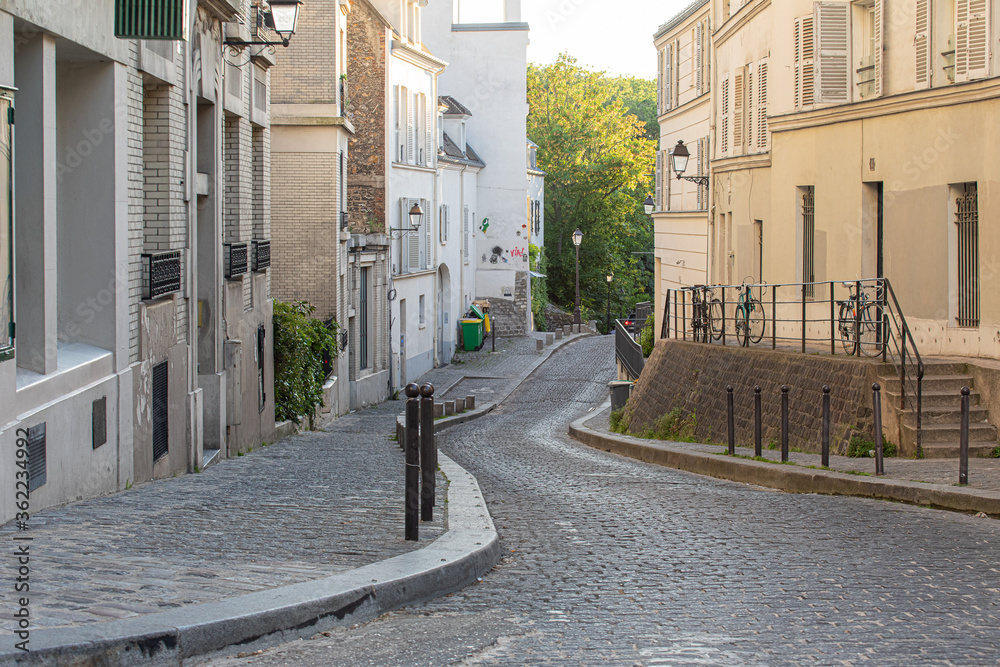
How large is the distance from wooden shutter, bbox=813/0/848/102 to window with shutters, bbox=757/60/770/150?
12.3ft

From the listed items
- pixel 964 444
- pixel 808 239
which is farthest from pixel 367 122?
pixel 964 444

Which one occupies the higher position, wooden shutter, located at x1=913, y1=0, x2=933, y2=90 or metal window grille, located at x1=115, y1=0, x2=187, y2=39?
wooden shutter, located at x1=913, y1=0, x2=933, y2=90

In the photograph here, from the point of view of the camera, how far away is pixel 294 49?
2625 cm

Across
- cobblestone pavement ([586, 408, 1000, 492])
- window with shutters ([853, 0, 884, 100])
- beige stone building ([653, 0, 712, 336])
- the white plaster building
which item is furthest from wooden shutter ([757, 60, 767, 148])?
the white plaster building

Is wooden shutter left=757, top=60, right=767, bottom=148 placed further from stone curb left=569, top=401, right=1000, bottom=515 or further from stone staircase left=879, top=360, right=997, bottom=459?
stone staircase left=879, top=360, right=997, bottom=459

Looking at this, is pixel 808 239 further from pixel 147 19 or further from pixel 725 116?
pixel 147 19

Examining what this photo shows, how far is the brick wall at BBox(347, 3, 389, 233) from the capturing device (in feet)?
107

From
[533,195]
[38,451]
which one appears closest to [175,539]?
[38,451]

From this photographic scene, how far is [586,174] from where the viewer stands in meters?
65.5

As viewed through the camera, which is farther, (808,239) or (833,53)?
(808,239)

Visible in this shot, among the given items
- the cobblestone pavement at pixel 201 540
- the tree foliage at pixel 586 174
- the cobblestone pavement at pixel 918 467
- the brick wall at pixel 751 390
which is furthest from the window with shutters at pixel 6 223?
the tree foliage at pixel 586 174

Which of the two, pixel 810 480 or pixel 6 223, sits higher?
pixel 6 223

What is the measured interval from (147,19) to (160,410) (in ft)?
13.3

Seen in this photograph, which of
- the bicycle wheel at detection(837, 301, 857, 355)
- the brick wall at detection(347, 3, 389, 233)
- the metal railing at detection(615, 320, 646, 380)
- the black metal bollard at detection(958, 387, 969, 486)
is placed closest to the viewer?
the black metal bollard at detection(958, 387, 969, 486)
